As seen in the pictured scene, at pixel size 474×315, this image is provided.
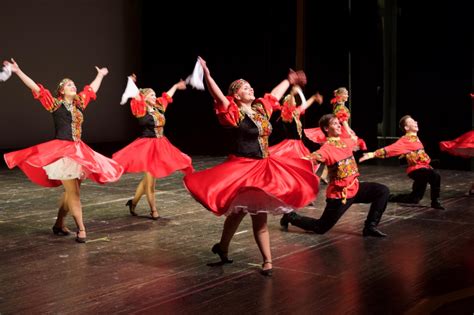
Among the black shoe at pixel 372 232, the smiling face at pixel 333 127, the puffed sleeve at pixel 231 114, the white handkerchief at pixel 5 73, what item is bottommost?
the black shoe at pixel 372 232

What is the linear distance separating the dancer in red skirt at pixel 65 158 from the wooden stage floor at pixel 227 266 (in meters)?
0.35

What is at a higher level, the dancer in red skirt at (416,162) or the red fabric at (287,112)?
the red fabric at (287,112)

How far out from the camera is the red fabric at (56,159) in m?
5.30

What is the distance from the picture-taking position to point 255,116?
4.47m

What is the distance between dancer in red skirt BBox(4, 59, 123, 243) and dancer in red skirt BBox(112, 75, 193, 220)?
622mm

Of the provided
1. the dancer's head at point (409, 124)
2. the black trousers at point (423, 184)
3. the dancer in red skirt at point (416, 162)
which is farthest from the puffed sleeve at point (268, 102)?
the black trousers at point (423, 184)

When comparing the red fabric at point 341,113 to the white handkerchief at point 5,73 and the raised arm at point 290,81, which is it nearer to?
the raised arm at point 290,81

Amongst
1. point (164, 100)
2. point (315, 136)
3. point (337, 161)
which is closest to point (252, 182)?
point (337, 161)

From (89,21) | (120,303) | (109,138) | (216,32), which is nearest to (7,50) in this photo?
(89,21)

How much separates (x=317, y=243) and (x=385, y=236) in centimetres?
61

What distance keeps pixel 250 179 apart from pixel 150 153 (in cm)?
229

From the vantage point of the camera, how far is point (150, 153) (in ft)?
21.0

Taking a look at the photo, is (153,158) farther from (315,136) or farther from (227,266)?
(315,136)

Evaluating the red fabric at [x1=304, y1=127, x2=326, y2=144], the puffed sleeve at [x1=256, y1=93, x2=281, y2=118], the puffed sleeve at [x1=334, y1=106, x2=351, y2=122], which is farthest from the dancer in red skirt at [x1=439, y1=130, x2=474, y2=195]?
the puffed sleeve at [x1=256, y1=93, x2=281, y2=118]
